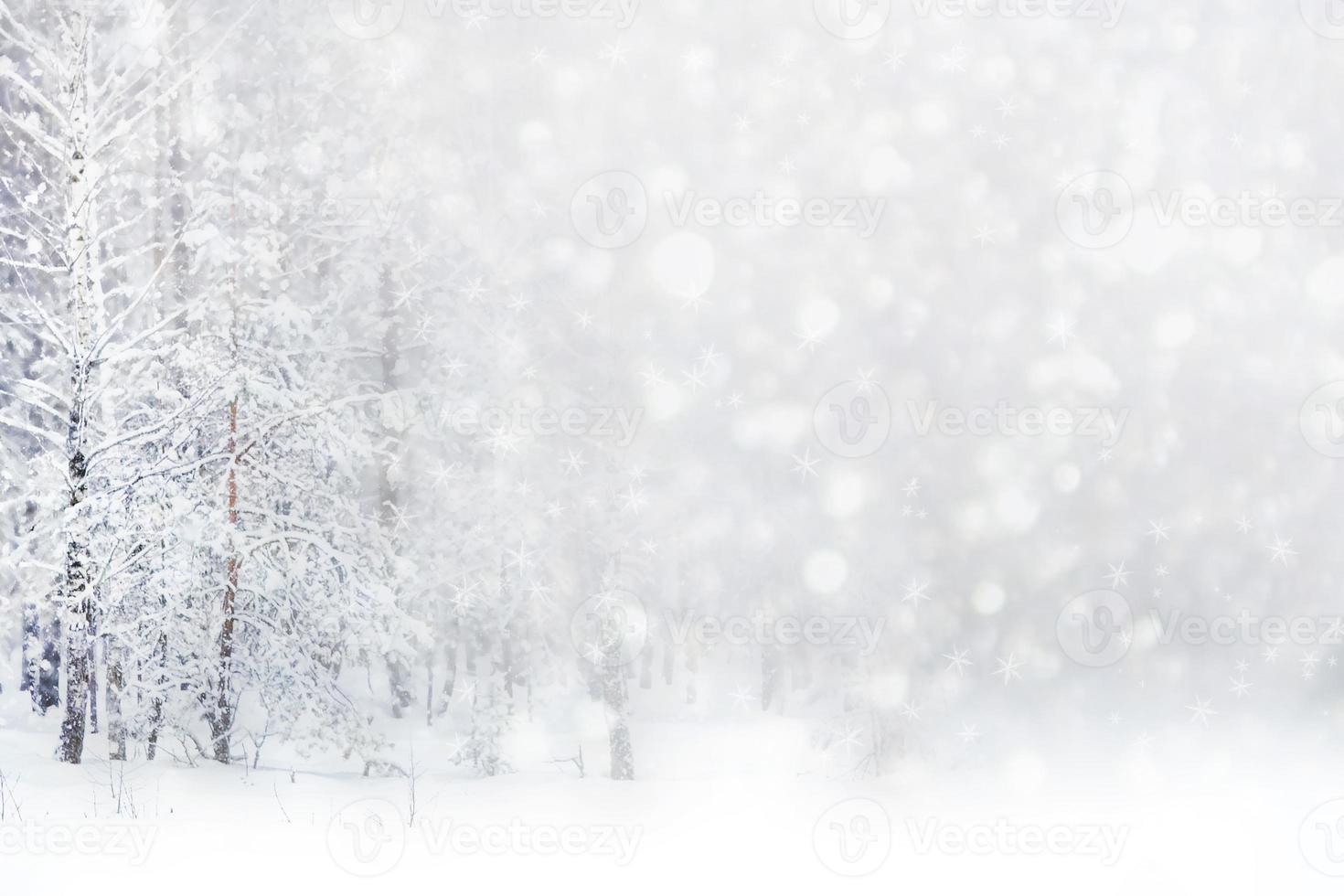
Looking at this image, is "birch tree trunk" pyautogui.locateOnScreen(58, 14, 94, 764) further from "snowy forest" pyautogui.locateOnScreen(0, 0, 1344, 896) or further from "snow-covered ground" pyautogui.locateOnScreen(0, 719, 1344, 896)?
"snow-covered ground" pyautogui.locateOnScreen(0, 719, 1344, 896)

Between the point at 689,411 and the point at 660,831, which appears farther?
the point at 689,411

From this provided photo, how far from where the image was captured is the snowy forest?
8000 millimetres

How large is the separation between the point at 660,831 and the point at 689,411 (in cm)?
524

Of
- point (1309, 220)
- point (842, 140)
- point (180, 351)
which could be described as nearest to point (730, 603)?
point (842, 140)

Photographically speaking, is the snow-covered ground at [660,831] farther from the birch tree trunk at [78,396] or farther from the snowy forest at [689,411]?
the birch tree trunk at [78,396]

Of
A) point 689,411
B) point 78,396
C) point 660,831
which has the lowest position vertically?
point 660,831

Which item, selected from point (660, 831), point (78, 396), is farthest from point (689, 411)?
point (78, 396)

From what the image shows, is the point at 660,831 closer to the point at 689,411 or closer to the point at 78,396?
the point at 689,411

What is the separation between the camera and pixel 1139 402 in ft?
39.9

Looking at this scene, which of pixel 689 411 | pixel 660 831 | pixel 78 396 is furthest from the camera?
pixel 689 411

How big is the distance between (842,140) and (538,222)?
4.37m

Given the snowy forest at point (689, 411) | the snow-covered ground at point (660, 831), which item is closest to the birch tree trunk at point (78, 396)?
the snowy forest at point (689, 411)

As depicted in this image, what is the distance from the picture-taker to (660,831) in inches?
274

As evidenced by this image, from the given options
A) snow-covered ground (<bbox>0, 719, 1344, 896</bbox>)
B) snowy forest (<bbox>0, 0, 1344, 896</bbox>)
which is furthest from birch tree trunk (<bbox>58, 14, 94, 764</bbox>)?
snow-covered ground (<bbox>0, 719, 1344, 896</bbox>)
